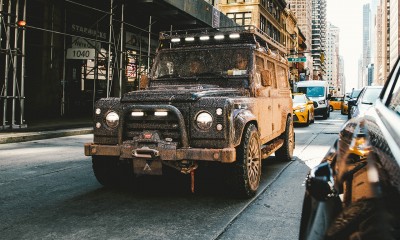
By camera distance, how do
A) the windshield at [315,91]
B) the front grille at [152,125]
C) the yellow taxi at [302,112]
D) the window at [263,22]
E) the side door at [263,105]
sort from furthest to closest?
the window at [263,22], the windshield at [315,91], the yellow taxi at [302,112], the side door at [263,105], the front grille at [152,125]

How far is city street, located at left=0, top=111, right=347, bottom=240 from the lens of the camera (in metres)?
3.81

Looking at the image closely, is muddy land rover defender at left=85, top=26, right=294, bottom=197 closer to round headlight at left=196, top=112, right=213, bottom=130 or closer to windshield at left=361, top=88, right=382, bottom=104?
round headlight at left=196, top=112, right=213, bottom=130

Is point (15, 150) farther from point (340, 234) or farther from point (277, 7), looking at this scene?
point (277, 7)

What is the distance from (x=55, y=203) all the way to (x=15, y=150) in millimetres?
5348

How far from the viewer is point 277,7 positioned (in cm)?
6525

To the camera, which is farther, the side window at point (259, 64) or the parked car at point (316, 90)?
the parked car at point (316, 90)

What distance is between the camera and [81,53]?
1741cm

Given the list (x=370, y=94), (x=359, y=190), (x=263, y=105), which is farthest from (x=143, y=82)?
(x=370, y=94)

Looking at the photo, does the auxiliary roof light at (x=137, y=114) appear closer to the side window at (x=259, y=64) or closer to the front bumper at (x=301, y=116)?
the side window at (x=259, y=64)

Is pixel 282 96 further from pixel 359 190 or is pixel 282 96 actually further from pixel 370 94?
pixel 359 190

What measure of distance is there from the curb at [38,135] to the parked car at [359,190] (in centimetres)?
1062

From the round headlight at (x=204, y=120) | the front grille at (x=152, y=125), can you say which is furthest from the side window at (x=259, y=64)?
the front grille at (x=152, y=125)

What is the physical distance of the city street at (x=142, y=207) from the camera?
381cm

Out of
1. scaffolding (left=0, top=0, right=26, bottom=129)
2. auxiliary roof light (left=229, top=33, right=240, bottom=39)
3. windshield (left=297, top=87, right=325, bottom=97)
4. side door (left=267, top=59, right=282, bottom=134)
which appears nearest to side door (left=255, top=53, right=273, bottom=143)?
side door (left=267, top=59, right=282, bottom=134)
